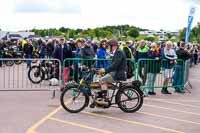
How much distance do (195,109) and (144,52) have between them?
14.0ft

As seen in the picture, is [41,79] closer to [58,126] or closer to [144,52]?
[144,52]

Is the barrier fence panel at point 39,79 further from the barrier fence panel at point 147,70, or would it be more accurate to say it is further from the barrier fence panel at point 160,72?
the barrier fence panel at point 160,72

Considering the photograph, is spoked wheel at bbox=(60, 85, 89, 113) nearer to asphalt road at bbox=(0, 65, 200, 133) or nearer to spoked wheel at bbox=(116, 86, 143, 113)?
asphalt road at bbox=(0, 65, 200, 133)

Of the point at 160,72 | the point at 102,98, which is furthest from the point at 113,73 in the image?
the point at 160,72

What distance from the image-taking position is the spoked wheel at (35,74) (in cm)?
1718

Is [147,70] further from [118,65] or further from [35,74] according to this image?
[35,74]

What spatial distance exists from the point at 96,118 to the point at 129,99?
117cm

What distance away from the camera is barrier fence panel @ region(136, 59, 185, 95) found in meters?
14.6

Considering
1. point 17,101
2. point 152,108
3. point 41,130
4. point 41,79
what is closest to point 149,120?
point 152,108

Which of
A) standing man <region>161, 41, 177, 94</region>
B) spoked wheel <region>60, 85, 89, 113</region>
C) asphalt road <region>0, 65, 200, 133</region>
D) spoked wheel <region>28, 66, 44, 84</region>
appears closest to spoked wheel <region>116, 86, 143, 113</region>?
asphalt road <region>0, 65, 200, 133</region>

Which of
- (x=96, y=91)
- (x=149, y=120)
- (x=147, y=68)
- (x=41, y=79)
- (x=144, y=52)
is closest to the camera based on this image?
(x=149, y=120)

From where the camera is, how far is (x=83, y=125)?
9422 millimetres

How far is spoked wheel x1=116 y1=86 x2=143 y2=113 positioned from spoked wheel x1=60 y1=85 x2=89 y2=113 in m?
0.79

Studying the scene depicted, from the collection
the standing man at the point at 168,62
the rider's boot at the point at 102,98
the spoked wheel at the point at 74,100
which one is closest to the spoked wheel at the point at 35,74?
the standing man at the point at 168,62
